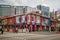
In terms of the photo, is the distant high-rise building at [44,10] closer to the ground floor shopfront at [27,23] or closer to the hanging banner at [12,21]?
the ground floor shopfront at [27,23]

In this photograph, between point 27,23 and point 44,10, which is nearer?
point 44,10

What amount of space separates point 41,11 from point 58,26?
2862 millimetres

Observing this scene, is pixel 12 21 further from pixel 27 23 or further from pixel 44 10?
pixel 44 10

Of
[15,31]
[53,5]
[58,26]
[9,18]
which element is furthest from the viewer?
[9,18]

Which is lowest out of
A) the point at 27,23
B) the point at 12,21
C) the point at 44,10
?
the point at 27,23

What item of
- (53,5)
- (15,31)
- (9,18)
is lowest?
(15,31)

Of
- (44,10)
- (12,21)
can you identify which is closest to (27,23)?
(12,21)

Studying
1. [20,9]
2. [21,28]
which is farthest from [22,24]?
[20,9]

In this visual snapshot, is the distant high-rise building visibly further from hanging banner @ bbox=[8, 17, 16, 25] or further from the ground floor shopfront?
hanging banner @ bbox=[8, 17, 16, 25]

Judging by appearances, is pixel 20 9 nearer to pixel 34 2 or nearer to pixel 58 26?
pixel 34 2

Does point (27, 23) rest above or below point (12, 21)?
below

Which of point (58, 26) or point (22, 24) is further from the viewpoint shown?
point (22, 24)

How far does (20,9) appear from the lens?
23.1m

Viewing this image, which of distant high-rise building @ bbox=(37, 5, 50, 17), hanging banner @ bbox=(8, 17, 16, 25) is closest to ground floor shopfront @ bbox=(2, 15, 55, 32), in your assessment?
hanging banner @ bbox=(8, 17, 16, 25)
